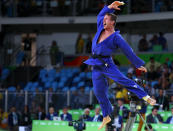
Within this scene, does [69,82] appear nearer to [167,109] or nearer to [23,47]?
[23,47]

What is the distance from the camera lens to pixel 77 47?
889 inches

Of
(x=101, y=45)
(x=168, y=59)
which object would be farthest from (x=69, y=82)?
(x=101, y=45)

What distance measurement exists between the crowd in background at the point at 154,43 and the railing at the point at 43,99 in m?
5.12

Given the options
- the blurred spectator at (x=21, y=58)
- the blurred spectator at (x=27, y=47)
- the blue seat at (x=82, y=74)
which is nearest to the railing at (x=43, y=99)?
the blue seat at (x=82, y=74)

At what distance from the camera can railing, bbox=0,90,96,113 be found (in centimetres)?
1709

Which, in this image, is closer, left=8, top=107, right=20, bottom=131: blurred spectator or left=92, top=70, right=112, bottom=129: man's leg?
left=92, top=70, right=112, bottom=129: man's leg

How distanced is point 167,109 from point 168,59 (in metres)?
4.72

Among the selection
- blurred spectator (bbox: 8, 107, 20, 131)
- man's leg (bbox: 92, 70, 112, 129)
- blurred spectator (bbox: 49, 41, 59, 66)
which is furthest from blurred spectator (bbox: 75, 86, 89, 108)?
man's leg (bbox: 92, 70, 112, 129)

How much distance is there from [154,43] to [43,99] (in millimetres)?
6163

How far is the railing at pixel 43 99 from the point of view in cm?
1709

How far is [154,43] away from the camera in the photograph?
68.8ft

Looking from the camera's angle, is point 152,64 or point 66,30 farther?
point 66,30

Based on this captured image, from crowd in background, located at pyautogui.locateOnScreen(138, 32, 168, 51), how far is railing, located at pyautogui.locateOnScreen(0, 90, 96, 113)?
512 centimetres

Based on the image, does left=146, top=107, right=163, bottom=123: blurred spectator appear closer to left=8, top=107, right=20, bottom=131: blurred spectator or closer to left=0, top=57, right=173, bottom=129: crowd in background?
left=0, top=57, right=173, bottom=129: crowd in background
